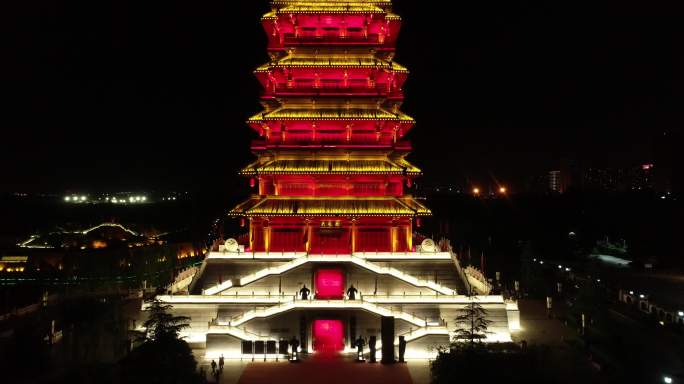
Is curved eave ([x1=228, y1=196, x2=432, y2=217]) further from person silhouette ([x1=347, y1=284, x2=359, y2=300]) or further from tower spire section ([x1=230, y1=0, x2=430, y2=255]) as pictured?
person silhouette ([x1=347, y1=284, x2=359, y2=300])

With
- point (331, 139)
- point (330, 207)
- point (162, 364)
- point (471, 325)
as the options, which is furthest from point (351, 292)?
point (162, 364)

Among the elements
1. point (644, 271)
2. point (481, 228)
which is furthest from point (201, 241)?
point (644, 271)

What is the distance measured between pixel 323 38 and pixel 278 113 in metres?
6.56

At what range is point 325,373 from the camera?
26.0 meters

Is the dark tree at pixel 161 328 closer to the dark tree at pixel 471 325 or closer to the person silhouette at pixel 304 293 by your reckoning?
the person silhouette at pixel 304 293

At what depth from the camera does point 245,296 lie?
32.4m

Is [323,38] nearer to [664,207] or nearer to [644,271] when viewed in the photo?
[644,271]

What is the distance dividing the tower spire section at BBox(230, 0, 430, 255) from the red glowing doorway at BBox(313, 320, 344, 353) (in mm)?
7794

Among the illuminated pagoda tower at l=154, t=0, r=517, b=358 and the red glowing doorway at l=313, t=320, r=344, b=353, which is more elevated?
the illuminated pagoda tower at l=154, t=0, r=517, b=358

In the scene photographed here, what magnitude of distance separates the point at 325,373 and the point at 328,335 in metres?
4.71

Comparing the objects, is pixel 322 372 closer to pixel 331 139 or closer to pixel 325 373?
pixel 325 373

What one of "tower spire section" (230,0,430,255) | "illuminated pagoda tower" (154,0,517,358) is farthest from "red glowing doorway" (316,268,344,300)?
"tower spire section" (230,0,430,255)

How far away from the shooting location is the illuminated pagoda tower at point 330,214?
30.6 meters

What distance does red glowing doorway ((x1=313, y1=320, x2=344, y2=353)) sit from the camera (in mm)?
30406
